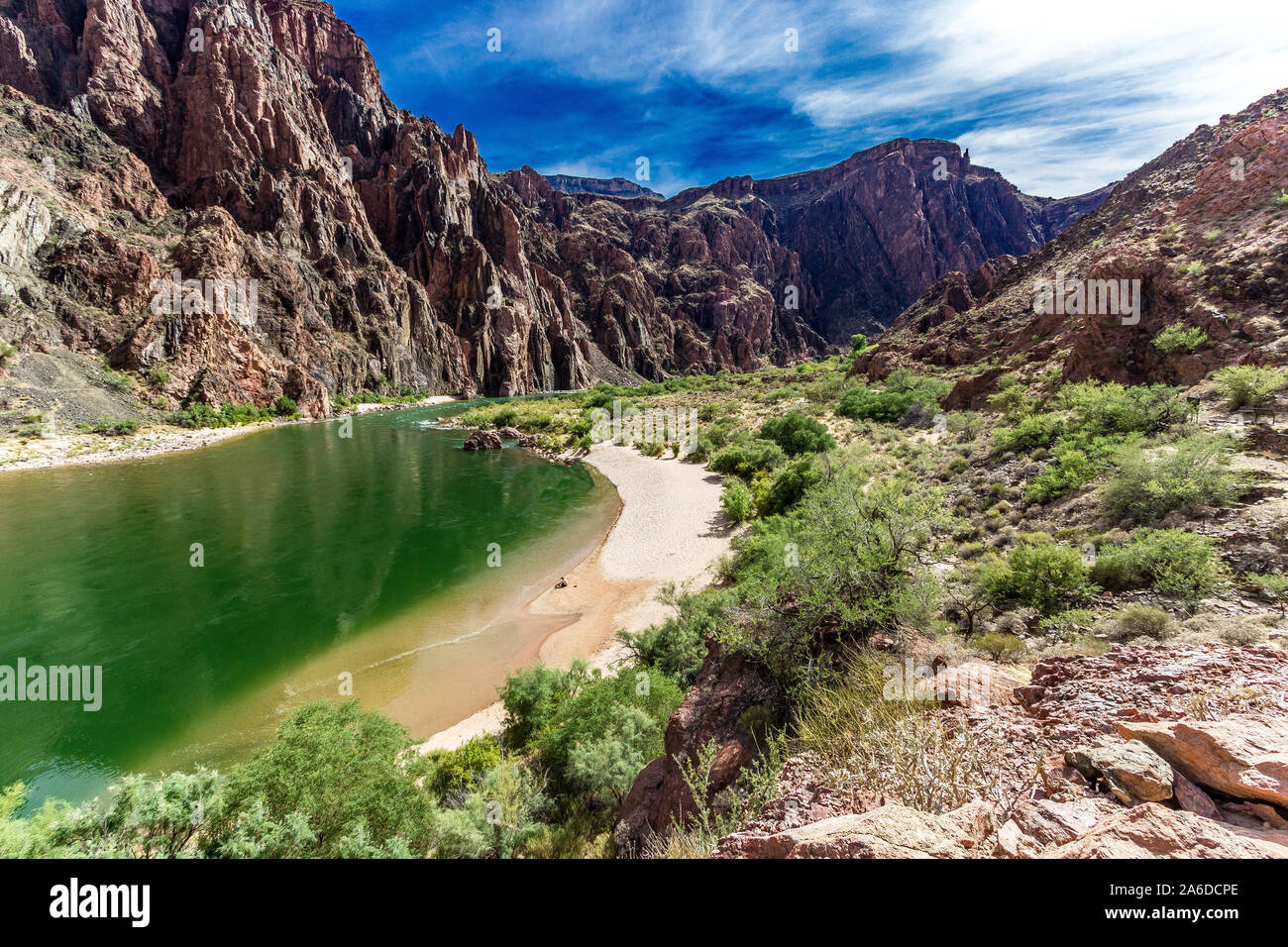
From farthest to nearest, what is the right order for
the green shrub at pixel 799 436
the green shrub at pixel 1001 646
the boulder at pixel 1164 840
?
the green shrub at pixel 799 436
the green shrub at pixel 1001 646
the boulder at pixel 1164 840

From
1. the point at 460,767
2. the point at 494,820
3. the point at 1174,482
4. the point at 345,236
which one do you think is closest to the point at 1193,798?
the point at 494,820

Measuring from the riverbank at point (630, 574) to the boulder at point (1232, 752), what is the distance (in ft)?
25.7

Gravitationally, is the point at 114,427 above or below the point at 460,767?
above

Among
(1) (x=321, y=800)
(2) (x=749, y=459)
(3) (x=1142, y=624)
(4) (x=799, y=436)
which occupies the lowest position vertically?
(1) (x=321, y=800)

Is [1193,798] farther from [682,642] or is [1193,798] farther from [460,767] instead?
[460,767]

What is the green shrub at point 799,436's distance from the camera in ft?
74.2

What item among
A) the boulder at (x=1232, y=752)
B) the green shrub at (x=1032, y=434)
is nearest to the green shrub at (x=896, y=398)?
the green shrub at (x=1032, y=434)

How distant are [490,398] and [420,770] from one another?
94.6 metres

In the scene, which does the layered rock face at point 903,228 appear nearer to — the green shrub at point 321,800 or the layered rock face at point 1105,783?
the layered rock face at point 1105,783

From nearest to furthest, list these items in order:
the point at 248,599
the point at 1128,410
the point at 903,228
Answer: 1. the point at 1128,410
2. the point at 248,599
3. the point at 903,228

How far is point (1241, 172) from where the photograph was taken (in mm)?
15609

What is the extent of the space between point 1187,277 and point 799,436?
1343 cm

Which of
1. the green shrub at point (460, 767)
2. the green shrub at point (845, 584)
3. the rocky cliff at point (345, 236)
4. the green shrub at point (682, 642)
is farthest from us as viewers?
the rocky cliff at point (345, 236)

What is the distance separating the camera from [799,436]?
23.7m
